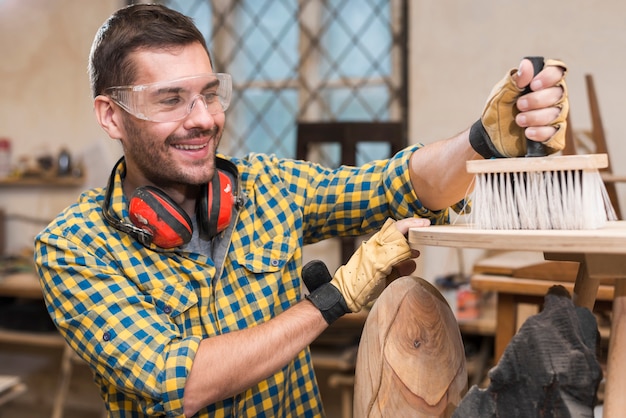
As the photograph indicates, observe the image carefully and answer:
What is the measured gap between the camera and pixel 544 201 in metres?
1.07

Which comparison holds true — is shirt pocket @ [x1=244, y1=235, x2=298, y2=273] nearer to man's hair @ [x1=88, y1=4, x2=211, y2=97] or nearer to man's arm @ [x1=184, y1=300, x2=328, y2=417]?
man's arm @ [x1=184, y1=300, x2=328, y2=417]

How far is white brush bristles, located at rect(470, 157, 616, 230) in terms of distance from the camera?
1.05 meters

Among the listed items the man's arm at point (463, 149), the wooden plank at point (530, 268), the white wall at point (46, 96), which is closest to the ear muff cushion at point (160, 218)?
the man's arm at point (463, 149)

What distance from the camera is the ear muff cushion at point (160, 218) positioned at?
1.43 m

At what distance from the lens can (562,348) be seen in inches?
36.3

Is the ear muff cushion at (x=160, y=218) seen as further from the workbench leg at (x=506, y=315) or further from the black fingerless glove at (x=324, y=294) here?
the workbench leg at (x=506, y=315)

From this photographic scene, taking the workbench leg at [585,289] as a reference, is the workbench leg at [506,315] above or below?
below

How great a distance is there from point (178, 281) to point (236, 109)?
277 centimetres

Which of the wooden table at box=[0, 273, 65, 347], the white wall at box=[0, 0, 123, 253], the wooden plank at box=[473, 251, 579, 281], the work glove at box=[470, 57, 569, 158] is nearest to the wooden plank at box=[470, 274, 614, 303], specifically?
the wooden plank at box=[473, 251, 579, 281]

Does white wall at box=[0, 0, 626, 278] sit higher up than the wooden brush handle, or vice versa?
white wall at box=[0, 0, 626, 278]

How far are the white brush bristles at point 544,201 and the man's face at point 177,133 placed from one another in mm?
614

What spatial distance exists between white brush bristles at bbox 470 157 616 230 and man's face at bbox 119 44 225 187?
2.01 ft

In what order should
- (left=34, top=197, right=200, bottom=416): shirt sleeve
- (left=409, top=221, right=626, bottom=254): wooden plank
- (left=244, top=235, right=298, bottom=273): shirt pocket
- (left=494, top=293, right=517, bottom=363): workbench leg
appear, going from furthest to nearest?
(left=494, top=293, right=517, bottom=363): workbench leg, (left=244, top=235, right=298, bottom=273): shirt pocket, (left=34, top=197, right=200, bottom=416): shirt sleeve, (left=409, top=221, right=626, bottom=254): wooden plank

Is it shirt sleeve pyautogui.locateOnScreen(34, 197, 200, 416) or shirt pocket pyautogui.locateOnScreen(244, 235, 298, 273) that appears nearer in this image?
shirt sleeve pyautogui.locateOnScreen(34, 197, 200, 416)
